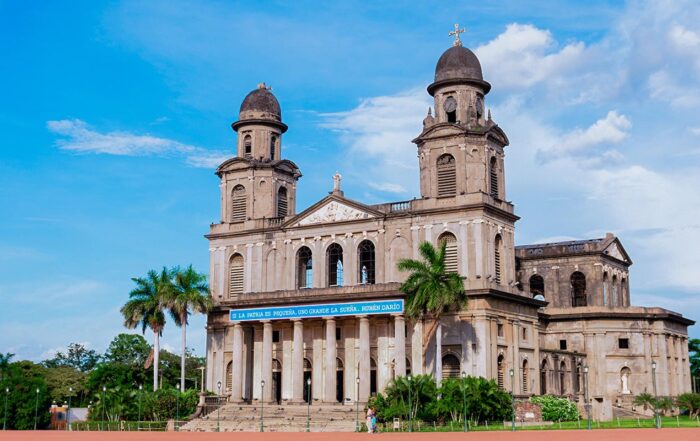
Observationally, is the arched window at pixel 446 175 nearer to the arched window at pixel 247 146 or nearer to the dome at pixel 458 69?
the dome at pixel 458 69

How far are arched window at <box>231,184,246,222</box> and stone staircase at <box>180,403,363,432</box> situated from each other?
51.9 feet

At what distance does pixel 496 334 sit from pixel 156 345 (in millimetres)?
24164

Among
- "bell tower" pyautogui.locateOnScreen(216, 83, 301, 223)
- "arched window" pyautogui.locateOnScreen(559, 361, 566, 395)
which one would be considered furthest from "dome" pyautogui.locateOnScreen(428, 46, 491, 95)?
"arched window" pyautogui.locateOnScreen(559, 361, 566, 395)

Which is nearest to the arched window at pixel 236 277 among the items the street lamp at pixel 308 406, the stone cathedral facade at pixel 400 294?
the stone cathedral facade at pixel 400 294

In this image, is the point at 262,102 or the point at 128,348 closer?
the point at 262,102

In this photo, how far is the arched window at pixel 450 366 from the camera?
190 feet

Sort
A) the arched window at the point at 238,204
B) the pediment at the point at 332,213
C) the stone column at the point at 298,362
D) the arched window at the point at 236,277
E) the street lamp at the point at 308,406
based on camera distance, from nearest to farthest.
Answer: the street lamp at the point at 308,406 → the stone column at the point at 298,362 → the pediment at the point at 332,213 → the arched window at the point at 236,277 → the arched window at the point at 238,204

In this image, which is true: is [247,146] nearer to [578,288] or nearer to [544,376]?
[544,376]

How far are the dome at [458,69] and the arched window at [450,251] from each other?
428 inches

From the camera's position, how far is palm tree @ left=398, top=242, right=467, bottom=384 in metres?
52.7

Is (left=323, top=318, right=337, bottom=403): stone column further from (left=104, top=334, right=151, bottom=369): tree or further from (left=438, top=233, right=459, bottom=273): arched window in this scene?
(left=104, top=334, right=151, bottom=369): tree

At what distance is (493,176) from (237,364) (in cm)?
2186

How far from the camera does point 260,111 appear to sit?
2798 inches

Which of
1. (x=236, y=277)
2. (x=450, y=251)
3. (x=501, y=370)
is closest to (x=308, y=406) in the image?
(x=501, y=370)
